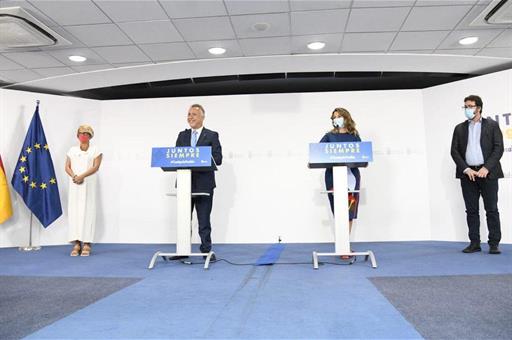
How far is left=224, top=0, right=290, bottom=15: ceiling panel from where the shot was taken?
331 cm

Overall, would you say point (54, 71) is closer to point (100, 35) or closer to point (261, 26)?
point (100, 35)

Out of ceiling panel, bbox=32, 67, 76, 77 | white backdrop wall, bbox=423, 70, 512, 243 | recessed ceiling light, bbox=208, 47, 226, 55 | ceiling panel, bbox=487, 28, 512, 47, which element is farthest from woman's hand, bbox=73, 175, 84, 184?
ceiling panel, bbox=487, 28, 512, 47

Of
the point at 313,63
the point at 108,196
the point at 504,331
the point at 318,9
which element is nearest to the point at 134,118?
the point at 108,196

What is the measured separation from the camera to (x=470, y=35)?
403cm

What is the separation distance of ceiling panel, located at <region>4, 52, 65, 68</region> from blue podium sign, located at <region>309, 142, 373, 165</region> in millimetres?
3681

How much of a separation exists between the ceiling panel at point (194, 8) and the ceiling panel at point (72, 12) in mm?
690

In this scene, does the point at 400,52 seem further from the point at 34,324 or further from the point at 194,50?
the point at 34,324

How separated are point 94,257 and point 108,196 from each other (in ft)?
5.50

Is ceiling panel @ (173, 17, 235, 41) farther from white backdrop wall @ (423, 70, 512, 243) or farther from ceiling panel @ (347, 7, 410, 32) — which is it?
white backdrop wall @ (423, 70, 512, 243)

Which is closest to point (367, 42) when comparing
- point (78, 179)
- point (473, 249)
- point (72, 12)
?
point (473, 249)

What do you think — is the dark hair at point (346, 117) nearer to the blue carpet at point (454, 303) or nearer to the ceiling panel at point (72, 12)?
the blue carpet at point (454, 303)

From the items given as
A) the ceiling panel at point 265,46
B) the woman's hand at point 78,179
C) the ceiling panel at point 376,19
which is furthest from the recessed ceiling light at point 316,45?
the woman's hand at point 78,179

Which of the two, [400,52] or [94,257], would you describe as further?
[400,52]

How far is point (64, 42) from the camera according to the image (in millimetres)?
4047
